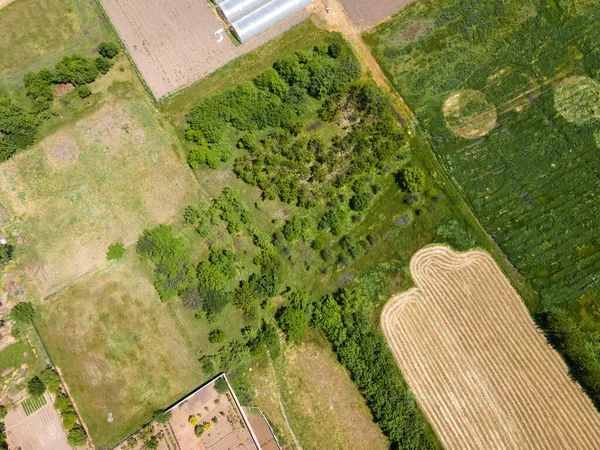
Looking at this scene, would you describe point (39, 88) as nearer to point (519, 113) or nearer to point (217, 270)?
point (217, 270)

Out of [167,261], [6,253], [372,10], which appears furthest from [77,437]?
[372,10]

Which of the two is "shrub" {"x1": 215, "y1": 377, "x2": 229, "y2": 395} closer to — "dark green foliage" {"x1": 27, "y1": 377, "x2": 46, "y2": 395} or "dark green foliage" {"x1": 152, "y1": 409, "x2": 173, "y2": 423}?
"dark green foliage" {"x1": 152, "y1": 409, "x2": 173, "y2": 423}

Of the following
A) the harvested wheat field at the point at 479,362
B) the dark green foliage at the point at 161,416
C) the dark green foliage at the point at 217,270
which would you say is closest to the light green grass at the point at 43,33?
the dark green foliage at the point at 217,270

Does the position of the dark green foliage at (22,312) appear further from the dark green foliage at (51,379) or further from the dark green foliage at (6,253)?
the dark green foliage at (51,379)

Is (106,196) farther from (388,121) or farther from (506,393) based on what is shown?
(506,393)

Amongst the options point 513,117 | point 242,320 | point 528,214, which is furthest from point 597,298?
point 242,320

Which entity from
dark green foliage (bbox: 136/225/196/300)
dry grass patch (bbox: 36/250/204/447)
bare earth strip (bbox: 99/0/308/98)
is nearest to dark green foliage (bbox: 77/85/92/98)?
bare earth strip (bbox: 99/0/308/98)

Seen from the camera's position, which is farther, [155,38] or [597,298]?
[155,38]
